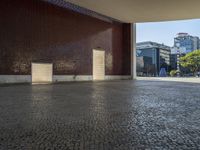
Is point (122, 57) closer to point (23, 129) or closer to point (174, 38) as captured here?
point (23, 129)

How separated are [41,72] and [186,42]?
138ft

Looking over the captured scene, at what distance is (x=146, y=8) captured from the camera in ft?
45.0

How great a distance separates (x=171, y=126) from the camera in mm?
2322

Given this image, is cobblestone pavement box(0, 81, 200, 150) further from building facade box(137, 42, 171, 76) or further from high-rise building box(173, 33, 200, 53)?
high-rise building box(173, 33, 200, 53)

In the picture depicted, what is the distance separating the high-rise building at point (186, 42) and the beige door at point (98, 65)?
34819mm

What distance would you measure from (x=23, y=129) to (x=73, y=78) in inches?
481

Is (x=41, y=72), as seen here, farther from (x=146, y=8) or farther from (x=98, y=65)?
(x=146, y=8)

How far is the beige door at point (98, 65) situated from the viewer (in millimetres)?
15887

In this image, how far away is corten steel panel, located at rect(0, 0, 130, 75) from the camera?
37.1ft

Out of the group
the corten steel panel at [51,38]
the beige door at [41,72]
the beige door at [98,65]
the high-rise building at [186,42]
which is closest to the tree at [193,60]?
the high-rise building at [186,42]

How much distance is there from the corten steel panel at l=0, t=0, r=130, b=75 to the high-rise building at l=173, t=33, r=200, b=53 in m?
35.0

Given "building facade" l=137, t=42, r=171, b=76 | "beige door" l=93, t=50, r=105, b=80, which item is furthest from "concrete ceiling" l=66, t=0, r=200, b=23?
"building facade" l=137, t=42, r=171, b=76

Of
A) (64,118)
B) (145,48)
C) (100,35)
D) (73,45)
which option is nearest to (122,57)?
(100,35)

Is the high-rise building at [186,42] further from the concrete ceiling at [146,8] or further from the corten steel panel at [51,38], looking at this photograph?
the corten steel panel at [51,38]
